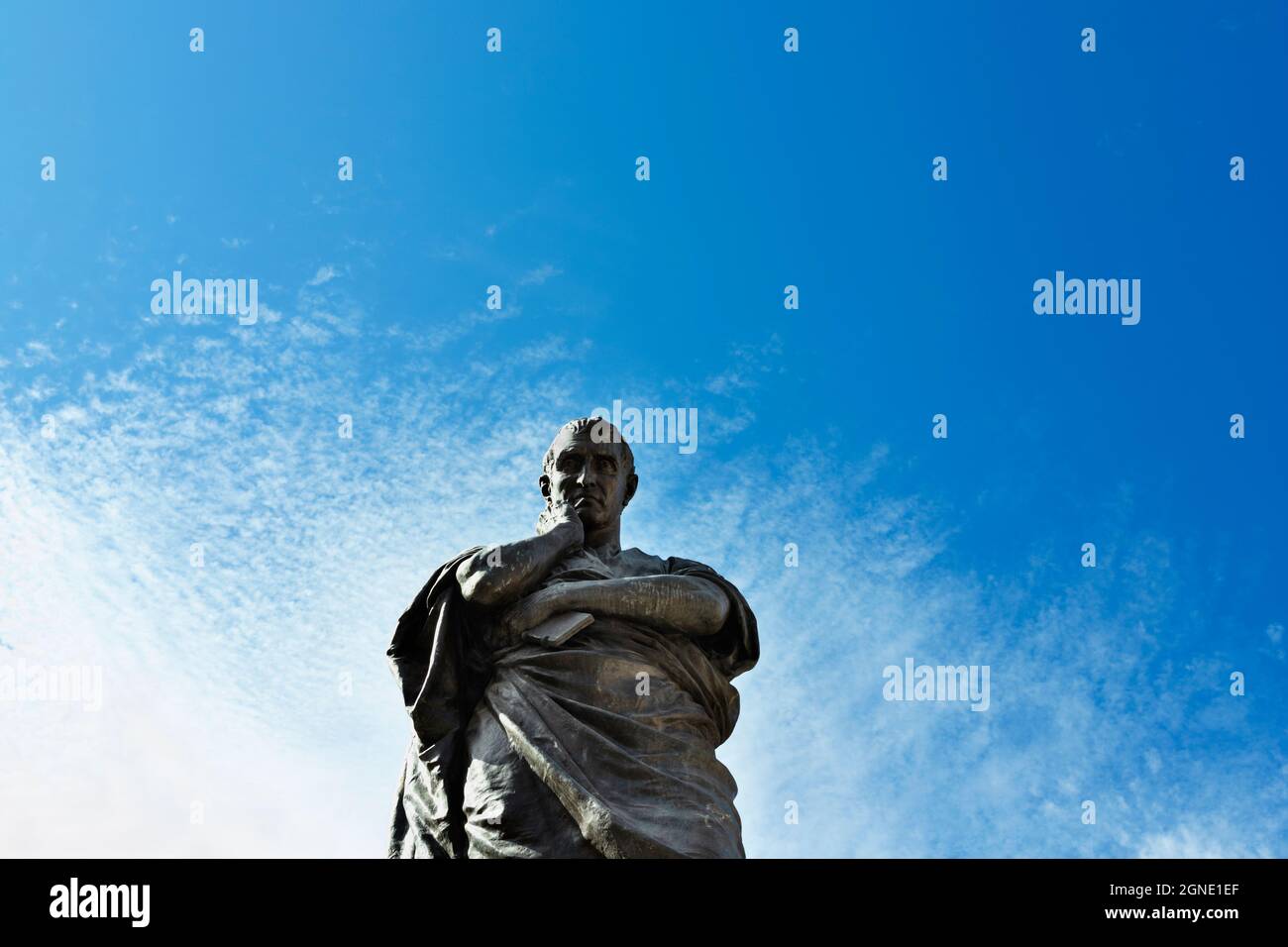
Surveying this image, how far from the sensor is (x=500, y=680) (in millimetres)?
→ 9852

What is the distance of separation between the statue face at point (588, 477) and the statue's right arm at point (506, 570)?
0.71 metres

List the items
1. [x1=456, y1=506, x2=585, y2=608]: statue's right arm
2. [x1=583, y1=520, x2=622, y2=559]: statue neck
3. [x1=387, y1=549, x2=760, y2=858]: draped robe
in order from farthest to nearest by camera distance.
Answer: [x1=583, y1=520, x2=622, y2=559]: statue neck, [x1=456, y1=506, x2=585, y2=608]: statue's right arm, [x1=387, y1=549, x2=760, y2=858]: draped robe

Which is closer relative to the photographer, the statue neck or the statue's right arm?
the statue's right arm

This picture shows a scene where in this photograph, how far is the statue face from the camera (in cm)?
1106

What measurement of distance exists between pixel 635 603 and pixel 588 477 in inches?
54.1

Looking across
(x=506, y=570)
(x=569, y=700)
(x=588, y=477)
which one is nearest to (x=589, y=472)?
(x=588, y=477)

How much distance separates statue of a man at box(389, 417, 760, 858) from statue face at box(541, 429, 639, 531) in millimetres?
79

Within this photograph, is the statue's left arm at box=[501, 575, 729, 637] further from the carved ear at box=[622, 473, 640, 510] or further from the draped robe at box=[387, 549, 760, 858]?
the carved ear at box=[622, 473, 640, 510]

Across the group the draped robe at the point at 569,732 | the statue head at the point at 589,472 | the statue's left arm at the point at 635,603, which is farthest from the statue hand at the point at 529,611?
the statue head at the point at 589,472

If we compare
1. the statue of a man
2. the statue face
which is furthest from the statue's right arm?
the statue face

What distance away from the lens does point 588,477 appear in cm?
1110

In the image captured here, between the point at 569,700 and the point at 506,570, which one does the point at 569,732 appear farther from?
the point at 506,570

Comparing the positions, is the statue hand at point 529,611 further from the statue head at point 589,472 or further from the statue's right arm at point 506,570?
the statue head at point 589,472
